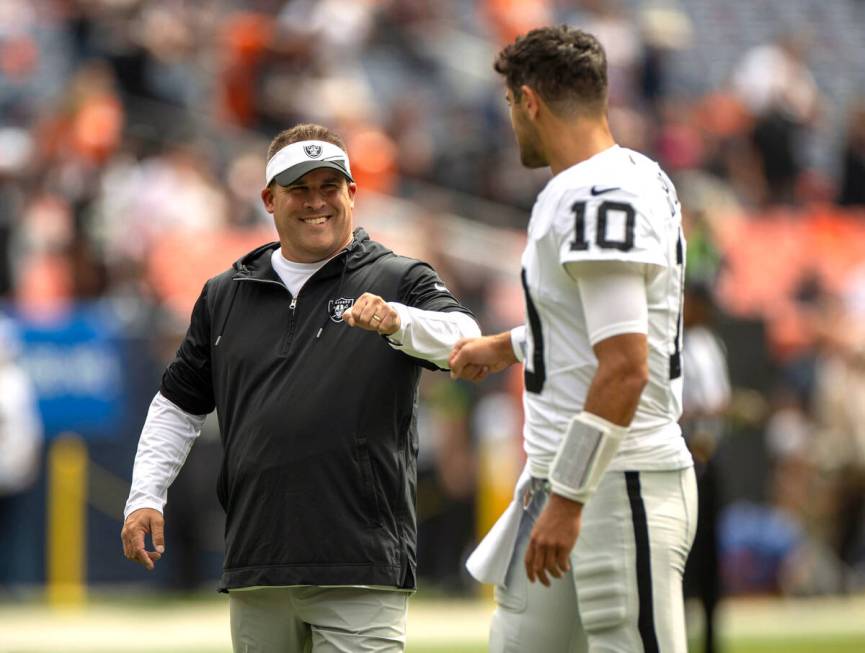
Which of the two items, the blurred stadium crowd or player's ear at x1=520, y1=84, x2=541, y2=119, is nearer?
player's ear at x1=520, y1=84, x2=541, y2=119

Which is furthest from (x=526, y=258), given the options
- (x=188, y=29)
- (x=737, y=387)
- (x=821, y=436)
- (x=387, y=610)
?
(x=188, y=29)

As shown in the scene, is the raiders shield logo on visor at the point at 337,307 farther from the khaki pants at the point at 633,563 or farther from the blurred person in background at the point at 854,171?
the blurred person in background at the point at 854,171

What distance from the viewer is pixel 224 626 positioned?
461 inches

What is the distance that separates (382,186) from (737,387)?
259 inches

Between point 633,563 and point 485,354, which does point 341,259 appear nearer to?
point 485,354

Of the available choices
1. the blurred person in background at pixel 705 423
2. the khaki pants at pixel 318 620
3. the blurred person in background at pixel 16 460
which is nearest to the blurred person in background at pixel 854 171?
the blurred person in background at pixel 16 460

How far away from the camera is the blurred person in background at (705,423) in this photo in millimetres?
8375

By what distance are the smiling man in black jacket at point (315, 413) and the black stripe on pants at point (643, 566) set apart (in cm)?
69

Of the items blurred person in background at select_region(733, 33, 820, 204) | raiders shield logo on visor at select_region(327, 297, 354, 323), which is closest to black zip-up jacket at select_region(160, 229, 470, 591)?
raiders shield logo on visor at select_region(327, 297, 354, 323)

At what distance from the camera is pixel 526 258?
4.56m

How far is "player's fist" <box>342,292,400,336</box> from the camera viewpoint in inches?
181

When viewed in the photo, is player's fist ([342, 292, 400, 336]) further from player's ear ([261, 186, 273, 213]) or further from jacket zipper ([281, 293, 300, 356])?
player's ear ([261, 186, 273, 213])

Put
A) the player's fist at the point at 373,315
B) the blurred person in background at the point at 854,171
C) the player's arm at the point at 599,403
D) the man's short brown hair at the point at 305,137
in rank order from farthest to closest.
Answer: the blurred person in background at the point at 854,171
the man's short brown hair at the point at 305,137
the player's fist at the point at 373,315
the player's arm at the point at 599,403

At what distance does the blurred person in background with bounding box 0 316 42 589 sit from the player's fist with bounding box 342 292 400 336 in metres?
8.30
